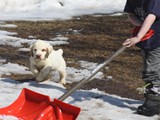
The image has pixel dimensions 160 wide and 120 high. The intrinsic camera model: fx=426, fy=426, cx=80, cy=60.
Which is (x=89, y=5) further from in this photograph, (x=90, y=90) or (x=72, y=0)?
(x=90, y=90)

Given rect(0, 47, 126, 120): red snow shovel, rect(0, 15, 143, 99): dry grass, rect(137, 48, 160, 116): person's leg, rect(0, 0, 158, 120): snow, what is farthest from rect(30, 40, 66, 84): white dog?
rect(137, 48, 160, 116): person's leg

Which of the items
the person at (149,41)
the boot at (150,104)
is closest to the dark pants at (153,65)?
the person at (149,41)

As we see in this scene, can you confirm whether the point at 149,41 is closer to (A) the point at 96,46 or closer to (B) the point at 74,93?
(B) the point at 74,93

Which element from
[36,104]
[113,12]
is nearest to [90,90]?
[36,104]

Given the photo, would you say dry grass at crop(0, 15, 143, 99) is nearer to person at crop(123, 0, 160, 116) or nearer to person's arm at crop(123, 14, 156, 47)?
person at crop(123, 0, 160, 116)

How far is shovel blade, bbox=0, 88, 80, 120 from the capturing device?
14.7 ft

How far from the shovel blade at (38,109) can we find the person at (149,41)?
1.00 meters

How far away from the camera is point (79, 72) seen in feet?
23.7

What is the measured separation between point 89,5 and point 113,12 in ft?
4.96

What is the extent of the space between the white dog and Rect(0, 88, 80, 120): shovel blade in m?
1.29

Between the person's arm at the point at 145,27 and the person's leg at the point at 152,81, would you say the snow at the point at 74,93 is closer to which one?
the person's leg at the point at 152,81

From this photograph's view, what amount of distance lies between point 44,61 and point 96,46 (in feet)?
11.2

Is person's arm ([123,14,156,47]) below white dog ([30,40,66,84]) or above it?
above

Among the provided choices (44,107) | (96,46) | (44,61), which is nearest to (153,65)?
(44,107)
